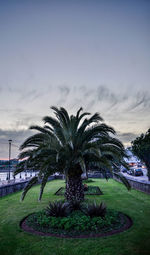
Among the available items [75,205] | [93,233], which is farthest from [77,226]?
[75,205]

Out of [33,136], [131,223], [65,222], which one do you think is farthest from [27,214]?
[131,223]

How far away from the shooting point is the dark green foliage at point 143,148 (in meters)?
21.8

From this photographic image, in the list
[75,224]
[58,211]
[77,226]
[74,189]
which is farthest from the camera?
[74,189]

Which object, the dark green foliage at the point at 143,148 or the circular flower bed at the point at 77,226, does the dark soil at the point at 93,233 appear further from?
the dark green foliage at the point at 143,148

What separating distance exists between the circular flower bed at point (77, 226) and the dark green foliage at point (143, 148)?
14166mm

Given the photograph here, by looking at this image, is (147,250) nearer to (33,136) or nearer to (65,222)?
(65,222)

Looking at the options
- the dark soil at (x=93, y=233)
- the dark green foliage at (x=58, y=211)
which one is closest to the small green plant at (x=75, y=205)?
the dark green foliage at (x=58, y=211)

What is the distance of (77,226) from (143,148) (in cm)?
1640

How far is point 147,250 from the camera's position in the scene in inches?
226

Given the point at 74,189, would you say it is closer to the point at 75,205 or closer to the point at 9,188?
the point at 75,205

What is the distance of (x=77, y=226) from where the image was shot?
7.51m

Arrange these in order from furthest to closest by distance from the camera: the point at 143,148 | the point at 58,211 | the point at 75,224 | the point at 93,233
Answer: the point at 143,148 → the point at 58,211 → the point at 75,224 → the point at 93,233

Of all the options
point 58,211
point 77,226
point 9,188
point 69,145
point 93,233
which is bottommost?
point 93,233

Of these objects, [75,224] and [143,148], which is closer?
[75,224]
